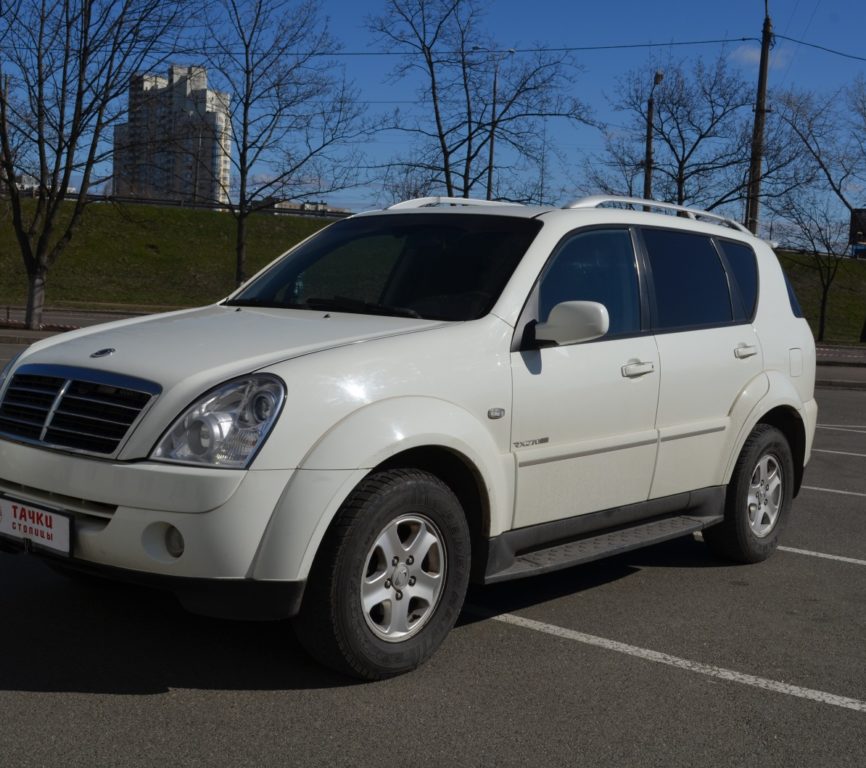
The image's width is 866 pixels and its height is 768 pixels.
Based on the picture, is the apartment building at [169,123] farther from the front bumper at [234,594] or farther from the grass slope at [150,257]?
the front bumper at [234,594]

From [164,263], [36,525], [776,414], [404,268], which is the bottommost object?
[36,525]

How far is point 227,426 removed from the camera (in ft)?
12.3

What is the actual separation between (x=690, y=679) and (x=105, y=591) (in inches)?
104

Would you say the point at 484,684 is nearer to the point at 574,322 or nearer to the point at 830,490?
the point at 574,322

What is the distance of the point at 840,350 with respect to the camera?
36969 mm

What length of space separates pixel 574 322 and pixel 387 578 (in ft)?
4.26

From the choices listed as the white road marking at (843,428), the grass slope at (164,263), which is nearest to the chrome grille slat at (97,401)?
the white road marking at (843,428)

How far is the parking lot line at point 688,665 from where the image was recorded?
4137 mm

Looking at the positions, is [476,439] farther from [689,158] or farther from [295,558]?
[689,158]

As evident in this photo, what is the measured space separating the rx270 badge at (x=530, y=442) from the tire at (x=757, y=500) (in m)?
1.80

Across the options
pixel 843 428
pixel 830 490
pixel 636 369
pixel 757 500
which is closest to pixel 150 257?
pixel 843 428

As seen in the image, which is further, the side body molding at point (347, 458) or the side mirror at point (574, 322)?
the side mirror at point (574, 322)

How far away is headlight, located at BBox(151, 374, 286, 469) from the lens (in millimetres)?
3715

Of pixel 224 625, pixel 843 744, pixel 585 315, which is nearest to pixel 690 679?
pixel 843 744
